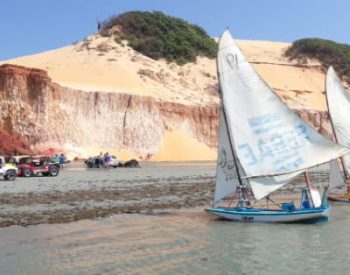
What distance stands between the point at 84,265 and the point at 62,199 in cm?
1184

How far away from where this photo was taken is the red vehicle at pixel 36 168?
127 feet

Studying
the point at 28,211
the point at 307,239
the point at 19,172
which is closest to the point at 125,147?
the point at 19,172

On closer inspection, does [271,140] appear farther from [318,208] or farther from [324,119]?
[324,119]

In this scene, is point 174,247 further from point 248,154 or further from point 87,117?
point 87,117

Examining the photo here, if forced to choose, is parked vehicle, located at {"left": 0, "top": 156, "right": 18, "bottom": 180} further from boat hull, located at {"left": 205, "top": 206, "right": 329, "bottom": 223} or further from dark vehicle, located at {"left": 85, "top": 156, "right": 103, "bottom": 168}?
boat hull, located at {"left": 205, "top": 206, "right": 329, "bottom": 223}

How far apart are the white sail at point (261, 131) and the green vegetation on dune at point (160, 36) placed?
7158cm

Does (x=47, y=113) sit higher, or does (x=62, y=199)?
(x=47, y=113)

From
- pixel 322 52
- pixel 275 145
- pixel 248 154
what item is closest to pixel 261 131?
pixel 275 145

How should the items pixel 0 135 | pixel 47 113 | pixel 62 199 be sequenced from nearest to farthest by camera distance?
pixel 62 199, pixel 0 135, pixel 47 113

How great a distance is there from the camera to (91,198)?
24625 mm

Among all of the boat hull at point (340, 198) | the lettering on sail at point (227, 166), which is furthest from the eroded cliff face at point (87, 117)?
the lettering on sail at point (227, 166)

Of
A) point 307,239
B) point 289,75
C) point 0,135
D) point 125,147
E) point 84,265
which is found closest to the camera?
point 84,265

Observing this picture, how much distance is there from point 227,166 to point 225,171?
0.18 metres

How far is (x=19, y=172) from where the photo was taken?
3866 centimetres
